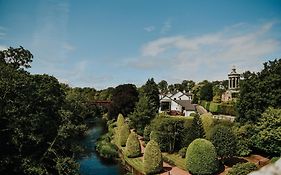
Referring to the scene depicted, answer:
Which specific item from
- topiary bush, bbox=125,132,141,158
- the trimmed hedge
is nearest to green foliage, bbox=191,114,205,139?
topiary bush, bbox=125,132,141,158

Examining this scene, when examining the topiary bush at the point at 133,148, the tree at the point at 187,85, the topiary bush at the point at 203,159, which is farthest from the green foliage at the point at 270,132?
the tree at the point at 187,85

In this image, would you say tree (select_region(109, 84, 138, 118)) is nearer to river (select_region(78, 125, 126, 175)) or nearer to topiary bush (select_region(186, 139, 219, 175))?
river (select_region(78, 125, 126, 175))

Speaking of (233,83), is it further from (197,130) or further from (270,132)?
(270,132)

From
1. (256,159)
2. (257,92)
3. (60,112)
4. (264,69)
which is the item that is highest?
(264,69)

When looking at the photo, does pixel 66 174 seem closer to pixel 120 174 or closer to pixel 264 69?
pixel 120 174

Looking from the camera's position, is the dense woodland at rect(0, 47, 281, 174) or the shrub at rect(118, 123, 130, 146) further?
the shrub at rect(118, 123, 130, 146)

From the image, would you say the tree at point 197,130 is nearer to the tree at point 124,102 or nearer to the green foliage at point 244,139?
the green foliage at point 244,139

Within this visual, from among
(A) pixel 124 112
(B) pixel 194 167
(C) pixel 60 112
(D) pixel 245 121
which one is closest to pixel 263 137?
(D) pixel 245 121
